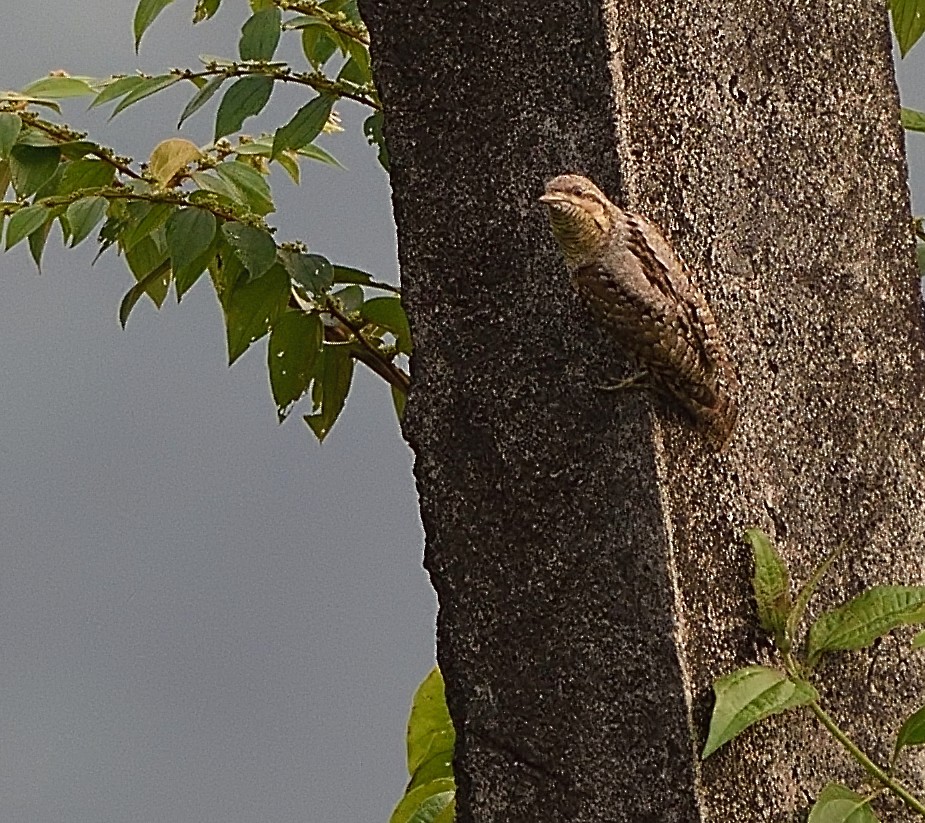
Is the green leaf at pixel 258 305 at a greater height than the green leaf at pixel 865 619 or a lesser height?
greater

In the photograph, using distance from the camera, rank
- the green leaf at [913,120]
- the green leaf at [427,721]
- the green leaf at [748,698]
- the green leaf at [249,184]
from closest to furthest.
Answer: the green leaf at [748,698], the green leaf at [913,120], the green leaf at [427,721], the green leaf at [249,184]

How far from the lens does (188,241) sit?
5.17 feet

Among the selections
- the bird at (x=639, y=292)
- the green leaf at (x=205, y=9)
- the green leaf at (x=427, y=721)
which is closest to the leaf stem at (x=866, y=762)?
the bird at (x=639, y=292)

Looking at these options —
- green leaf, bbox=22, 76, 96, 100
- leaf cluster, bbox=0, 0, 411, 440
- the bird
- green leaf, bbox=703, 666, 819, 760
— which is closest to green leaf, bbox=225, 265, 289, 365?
leaf cluster, bbox=0, 0, 411, 440

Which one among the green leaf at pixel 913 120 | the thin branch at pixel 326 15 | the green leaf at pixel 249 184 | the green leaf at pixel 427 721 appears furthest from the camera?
the green leaf at pixel 249 184

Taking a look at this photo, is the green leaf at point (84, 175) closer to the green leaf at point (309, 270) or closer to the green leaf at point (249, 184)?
the green leaf at point (249, 184)

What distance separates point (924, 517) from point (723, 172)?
0.29 metres

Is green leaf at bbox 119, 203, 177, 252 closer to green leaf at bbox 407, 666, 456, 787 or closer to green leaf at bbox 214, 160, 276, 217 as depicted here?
green leaf at bbox 214, 160, 276, 217

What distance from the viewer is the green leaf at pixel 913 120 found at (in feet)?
4.69

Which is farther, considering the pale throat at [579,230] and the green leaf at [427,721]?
the green leaf at [427,721]

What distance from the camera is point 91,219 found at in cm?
164

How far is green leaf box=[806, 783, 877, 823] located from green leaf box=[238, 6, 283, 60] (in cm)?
81

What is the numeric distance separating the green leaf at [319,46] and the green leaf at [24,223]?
28 cm

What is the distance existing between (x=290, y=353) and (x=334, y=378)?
0.22ft
